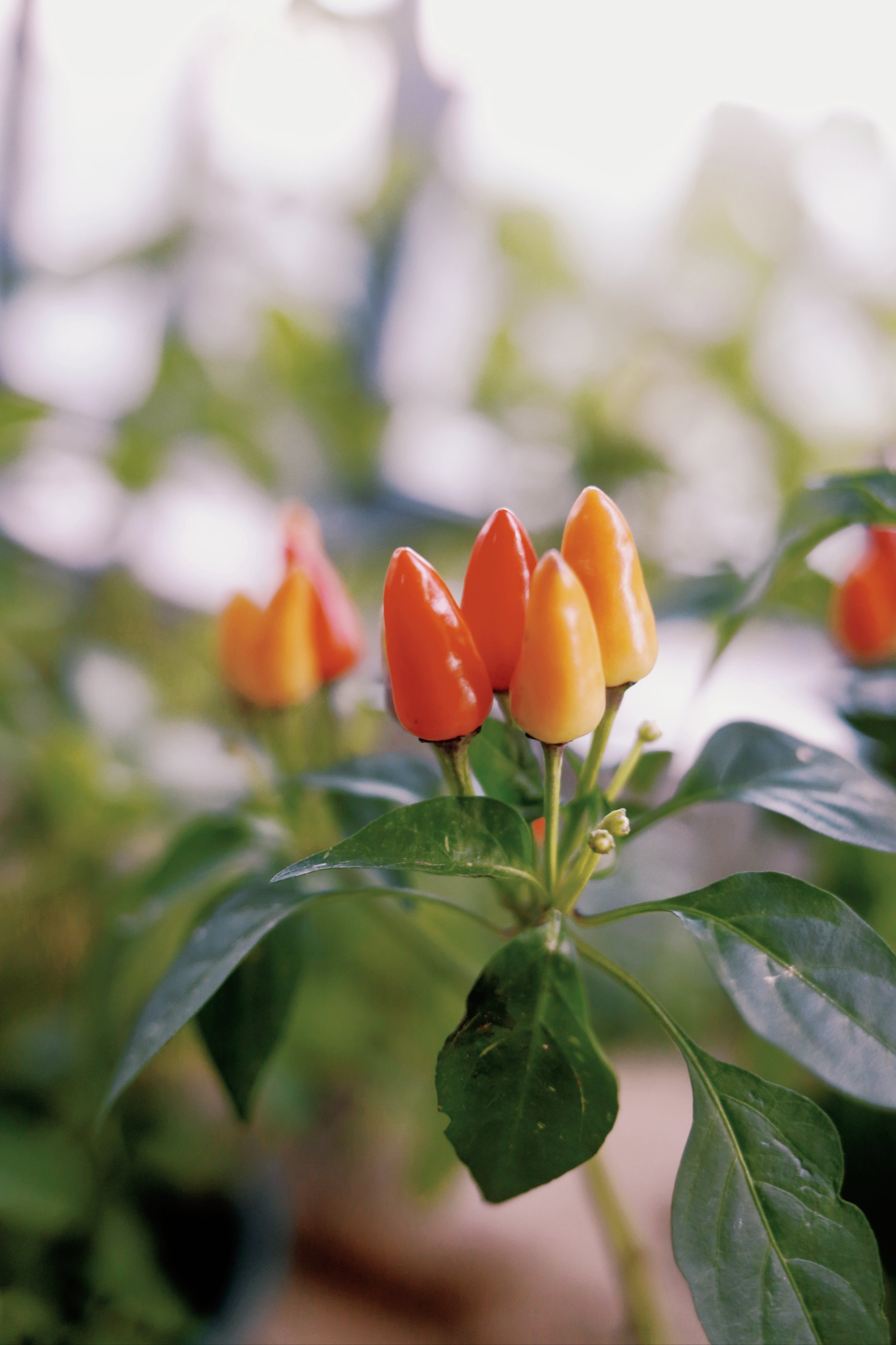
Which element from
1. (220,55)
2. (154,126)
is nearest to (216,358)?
(154,126)

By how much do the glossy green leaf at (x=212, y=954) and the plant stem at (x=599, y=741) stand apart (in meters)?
0.07

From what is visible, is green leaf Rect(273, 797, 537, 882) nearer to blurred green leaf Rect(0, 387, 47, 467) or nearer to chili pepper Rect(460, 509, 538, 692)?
chili pepper Rect(460, 509, 538, 692)

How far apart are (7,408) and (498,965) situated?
0.58 metres

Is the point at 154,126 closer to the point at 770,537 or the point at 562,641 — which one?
the point at 770,537

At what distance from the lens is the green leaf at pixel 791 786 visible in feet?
1.06

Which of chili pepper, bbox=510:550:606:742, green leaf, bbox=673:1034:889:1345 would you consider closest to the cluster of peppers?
chili pepper, bbox=510:550:606:742

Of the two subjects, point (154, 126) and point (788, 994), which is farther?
point (154, 126)

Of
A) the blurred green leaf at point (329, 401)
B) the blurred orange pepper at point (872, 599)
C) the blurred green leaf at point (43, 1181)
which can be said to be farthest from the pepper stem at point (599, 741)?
the blurred green leaf at point (329, 401)

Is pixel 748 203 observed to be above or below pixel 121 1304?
above

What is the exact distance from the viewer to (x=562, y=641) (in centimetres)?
28

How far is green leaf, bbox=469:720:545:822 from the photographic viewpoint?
0.38 m

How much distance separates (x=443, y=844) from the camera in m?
0.29

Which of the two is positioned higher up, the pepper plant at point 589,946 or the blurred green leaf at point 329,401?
the pepper plant at point 589,946

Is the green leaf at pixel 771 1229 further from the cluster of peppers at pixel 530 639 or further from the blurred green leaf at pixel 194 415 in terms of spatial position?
the blurred green leaf at pixel 194 415
